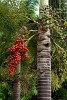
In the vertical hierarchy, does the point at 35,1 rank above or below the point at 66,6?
above

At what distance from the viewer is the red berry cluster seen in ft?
29.1

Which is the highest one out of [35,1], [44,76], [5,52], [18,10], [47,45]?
[35,1]

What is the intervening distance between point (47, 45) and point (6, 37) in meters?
5.56

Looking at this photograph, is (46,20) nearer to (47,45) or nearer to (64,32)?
(47,45)

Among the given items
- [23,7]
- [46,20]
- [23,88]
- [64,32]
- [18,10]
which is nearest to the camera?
[46,20]

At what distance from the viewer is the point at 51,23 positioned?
1068cm

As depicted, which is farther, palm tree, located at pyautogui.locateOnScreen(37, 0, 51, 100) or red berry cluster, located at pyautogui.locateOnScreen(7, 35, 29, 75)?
palm tree, located at pyautogui.locateOnScreen(37, 0, 51, 100)

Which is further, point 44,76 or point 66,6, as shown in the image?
point 66,6

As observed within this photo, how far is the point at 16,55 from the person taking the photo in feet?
29.3

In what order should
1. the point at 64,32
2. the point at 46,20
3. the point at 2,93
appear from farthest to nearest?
the point at 2,93, the point at 64,32, the point at 46,20

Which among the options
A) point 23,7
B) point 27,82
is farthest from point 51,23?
point 27,82

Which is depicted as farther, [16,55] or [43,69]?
[43,69]

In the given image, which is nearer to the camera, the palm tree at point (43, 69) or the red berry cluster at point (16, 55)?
the red berry cluster at point (16, 55)

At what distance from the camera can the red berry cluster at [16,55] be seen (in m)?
8.88
